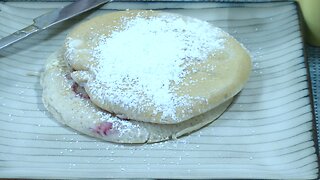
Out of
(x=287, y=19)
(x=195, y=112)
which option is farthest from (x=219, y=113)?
(x=287, y=19)

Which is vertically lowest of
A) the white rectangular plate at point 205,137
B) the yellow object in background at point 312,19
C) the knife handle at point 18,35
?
the white rectangular plate at point 205,137

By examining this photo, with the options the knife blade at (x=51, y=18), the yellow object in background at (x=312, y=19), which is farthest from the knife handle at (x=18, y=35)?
the yellow object in background at (x=312, y=19)

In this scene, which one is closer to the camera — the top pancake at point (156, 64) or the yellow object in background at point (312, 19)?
the top pancake at point (156, 64)

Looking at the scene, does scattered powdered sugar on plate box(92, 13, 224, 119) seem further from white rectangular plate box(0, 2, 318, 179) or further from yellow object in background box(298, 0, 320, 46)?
yellow object in background box(298, 0, 320, 46)

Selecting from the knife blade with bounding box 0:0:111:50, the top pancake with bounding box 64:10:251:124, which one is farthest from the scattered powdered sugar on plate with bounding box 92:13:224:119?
the knife blade with bounding box 0:0:111:50

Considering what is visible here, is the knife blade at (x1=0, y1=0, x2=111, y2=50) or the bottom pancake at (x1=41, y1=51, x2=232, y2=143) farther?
the knife blade at (x1=0, y1=0, x2=111, y2=50)

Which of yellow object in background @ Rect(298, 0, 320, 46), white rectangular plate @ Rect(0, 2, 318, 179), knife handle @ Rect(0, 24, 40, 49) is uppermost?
knife handle @ Rect(0, 24, 40, 49)

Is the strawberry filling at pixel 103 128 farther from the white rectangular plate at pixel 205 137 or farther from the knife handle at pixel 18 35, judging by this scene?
the knife handle at pixel 18 35
